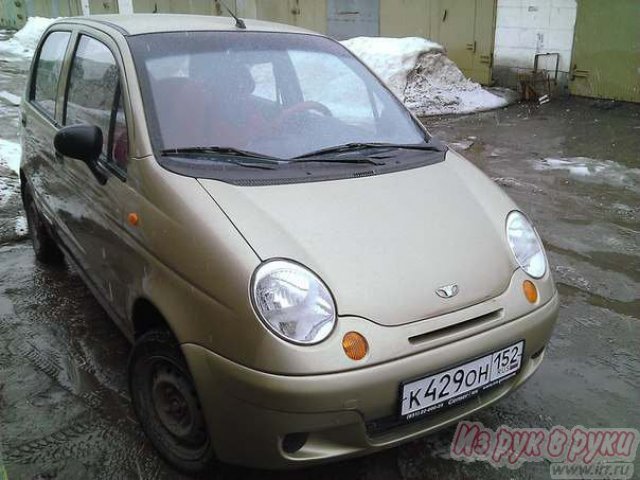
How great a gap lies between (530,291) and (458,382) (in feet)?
1.67

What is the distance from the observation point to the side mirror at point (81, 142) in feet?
8.73

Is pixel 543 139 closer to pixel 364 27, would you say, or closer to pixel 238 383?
pixel 364 27

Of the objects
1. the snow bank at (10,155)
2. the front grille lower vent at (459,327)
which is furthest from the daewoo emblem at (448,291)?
the snow bank at (10,155)

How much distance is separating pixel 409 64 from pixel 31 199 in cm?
803

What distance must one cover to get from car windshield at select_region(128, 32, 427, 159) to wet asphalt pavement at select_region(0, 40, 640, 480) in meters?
1.33

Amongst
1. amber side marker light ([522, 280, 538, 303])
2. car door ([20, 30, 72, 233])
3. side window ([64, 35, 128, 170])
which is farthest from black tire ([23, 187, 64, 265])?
amber side marker light ([522, 280, 538, 303])

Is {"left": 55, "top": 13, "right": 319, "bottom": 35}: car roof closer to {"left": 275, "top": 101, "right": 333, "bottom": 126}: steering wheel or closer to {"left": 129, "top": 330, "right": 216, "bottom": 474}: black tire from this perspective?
{"left": 275, "top": 101, "right": 333, "bottom": 126}: steering wheel

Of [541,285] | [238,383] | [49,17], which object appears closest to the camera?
[238,383]

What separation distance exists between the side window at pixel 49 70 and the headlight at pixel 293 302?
2291mm

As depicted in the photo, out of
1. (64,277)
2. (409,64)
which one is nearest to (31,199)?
(64,277)

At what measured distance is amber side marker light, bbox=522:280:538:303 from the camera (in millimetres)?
2382

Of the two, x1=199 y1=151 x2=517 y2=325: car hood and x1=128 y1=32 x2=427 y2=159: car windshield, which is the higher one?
x1=128 y1=32 x2=427 y2=159: car windshield

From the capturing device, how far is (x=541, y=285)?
247 cm
